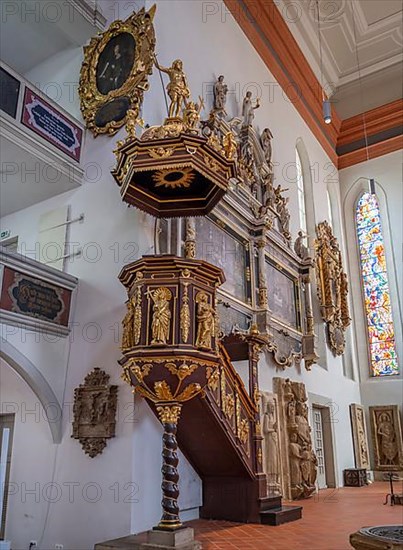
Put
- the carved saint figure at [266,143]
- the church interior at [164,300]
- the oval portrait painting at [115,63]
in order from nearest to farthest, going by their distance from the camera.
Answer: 1. the church interior at [164,300]
2. the oval portrait painting at [115,63]
3. the carved saint figure at [266,143]

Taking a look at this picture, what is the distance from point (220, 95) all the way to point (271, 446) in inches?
210

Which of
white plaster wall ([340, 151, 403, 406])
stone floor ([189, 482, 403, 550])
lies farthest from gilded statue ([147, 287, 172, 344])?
white plaster wall ([340, 151, 403, 406])

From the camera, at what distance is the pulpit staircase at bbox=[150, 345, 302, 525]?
5344 millimetres

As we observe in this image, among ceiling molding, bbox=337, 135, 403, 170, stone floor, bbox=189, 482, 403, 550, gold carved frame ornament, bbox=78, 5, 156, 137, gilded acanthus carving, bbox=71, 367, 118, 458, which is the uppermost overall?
ceiling molding, bbox=337, 135, 403, 170

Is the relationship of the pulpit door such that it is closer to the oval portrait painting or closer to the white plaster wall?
the white plaster wall

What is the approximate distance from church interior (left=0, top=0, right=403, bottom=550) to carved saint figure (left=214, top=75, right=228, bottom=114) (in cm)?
4

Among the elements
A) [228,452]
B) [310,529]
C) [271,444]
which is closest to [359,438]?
[271,444]

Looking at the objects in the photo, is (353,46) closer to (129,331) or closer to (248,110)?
(248,110)

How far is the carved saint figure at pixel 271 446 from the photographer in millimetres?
7441

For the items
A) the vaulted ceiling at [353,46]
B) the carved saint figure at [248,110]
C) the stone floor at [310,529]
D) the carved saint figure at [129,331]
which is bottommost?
the stone floor at [310,529]

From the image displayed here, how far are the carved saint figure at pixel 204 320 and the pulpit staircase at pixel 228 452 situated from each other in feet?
1.90

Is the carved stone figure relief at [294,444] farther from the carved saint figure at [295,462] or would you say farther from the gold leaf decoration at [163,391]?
the gold leaf decoration at [163,391]

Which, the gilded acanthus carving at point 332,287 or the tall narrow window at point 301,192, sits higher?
the tall narrow window at point 301,192

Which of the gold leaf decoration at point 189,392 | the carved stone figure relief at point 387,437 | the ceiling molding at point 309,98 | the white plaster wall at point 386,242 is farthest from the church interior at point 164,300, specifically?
the white plaster wall at point 386,242
